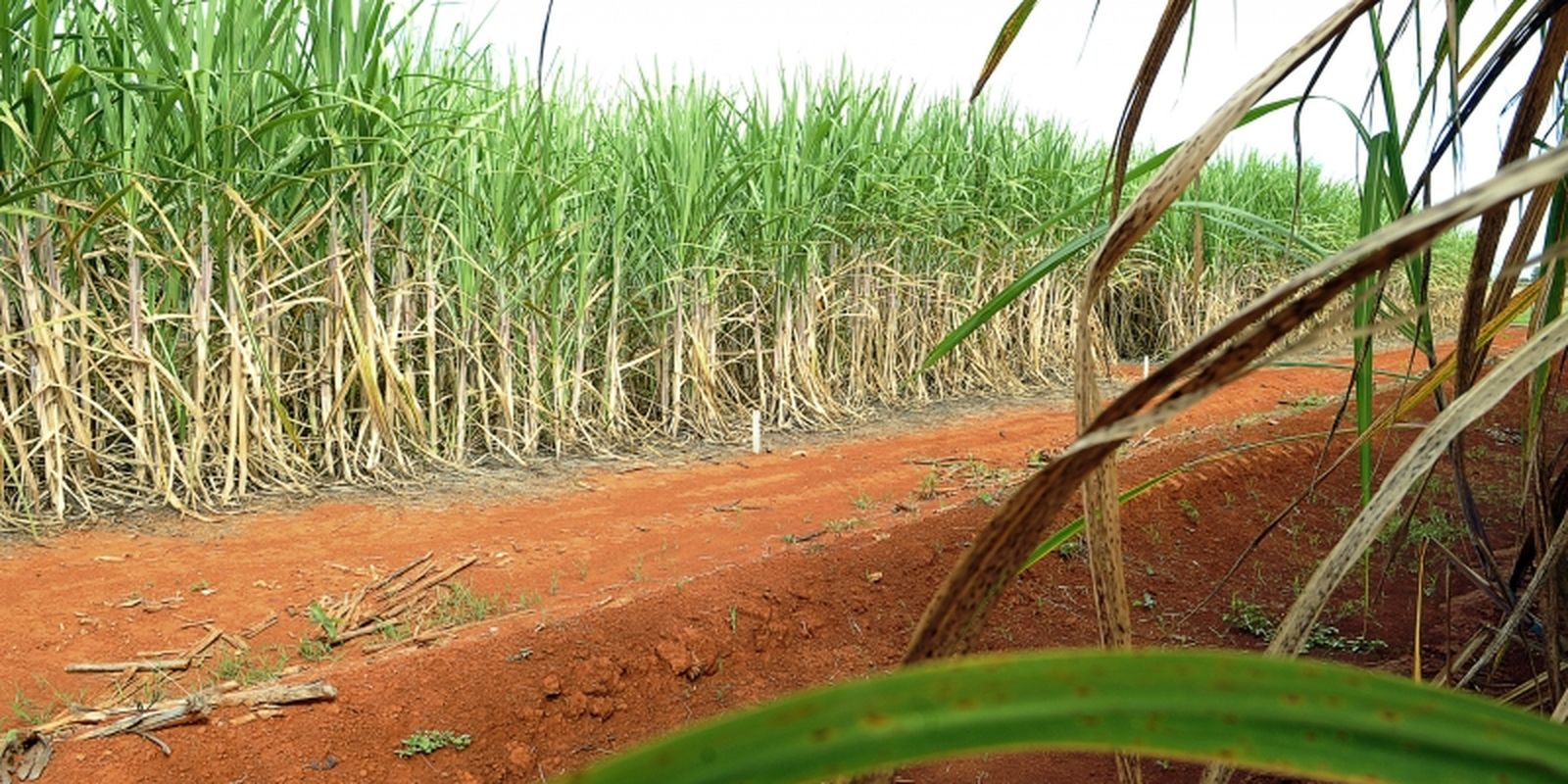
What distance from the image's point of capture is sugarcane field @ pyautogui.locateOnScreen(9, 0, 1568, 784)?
1.29 ft

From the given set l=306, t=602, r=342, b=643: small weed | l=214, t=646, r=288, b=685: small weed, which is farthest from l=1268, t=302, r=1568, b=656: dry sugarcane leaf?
l=306, t=602, r=342, b=643: small weed

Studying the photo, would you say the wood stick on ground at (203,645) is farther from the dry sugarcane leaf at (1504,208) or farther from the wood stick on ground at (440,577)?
the dry sugarcane leaf at (1504,208)

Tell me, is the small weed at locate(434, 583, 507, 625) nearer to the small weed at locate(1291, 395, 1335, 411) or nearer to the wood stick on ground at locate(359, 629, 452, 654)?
the wood stick on ground at locate(359, 629, 452, 654)

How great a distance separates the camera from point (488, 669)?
2506mm

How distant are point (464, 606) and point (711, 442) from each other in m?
2.83

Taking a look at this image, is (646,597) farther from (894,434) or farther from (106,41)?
(894,434)

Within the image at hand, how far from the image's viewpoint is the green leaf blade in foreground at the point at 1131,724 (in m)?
0.26

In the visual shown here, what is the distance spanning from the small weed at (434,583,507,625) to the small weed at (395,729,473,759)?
93 centimetres

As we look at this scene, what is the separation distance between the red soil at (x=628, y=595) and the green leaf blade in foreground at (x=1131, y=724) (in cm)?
106

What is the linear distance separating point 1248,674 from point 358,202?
4907 millimetres

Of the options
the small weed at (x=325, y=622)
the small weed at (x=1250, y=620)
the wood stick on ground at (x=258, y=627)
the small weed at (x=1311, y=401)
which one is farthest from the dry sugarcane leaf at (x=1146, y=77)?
the small weed at (x=1311, y=401)

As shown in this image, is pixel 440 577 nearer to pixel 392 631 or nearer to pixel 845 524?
pixel 392 631

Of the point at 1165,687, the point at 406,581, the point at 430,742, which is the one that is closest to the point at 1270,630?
the point at 430,742

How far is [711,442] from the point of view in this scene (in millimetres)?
6145
